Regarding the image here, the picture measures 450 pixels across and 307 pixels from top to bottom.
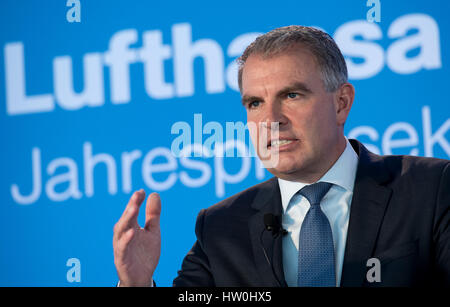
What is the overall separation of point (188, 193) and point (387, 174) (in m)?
1.68

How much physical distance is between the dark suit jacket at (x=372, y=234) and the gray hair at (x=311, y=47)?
0.33 m

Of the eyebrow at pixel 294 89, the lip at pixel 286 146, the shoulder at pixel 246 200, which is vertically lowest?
the shoulder at pixel 246 200

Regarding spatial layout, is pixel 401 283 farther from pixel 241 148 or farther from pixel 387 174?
pixel 241 148

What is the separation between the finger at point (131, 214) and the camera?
1.67 m

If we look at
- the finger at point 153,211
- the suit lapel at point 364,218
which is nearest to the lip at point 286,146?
the suit lapel at point 364,218

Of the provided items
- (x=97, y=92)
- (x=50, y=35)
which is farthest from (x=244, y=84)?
(x=50, y=35)

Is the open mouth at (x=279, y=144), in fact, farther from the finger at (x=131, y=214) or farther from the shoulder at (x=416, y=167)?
the finger at (x=131, y=214)

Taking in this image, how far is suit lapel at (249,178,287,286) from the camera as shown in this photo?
1.96 metres

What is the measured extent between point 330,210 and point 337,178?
14 cm

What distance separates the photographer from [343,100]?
2.33 metres

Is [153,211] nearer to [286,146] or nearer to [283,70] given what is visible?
[286,146]

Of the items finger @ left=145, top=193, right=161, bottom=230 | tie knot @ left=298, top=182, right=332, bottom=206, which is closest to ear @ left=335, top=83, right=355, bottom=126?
tie knot @ left=298, top=182, right=332, bottom=206

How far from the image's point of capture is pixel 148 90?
3.71 m

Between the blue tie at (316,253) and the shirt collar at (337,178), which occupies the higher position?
the shirt collar at (337,178)
